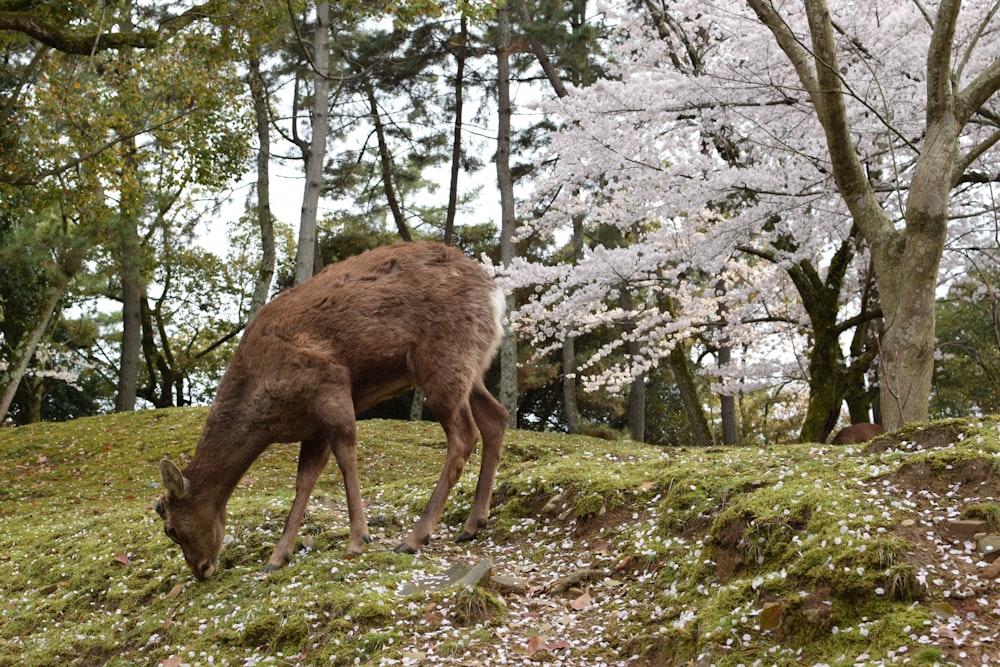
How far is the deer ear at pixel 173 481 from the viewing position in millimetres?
5935

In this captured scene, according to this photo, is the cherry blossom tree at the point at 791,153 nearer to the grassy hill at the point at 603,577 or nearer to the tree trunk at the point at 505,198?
the grassy hill at the point at 603,577

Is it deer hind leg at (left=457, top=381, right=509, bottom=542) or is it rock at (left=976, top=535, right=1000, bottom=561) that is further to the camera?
deer hind leg at (left=457, top=381, right=509, bottom=542)

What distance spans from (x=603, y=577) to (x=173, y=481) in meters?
3.09

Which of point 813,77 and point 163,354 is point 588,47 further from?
point 163,354

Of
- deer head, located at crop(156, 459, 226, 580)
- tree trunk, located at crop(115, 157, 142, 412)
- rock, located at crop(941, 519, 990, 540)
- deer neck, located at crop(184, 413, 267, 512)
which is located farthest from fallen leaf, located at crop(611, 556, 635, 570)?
tree trunk, located at crop(115, 157, 142, 412)

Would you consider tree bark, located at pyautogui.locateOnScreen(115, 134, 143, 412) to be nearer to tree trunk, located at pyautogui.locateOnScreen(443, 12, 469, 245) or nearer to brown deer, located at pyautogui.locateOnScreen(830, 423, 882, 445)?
tree trunk, located at pyautogui.locateOnScreen(443, 12, 469, 245)

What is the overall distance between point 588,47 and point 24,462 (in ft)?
54.8

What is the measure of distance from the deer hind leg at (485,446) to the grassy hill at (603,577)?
17cm

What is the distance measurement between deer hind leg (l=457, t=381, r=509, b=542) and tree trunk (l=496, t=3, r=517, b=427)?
12990 mm

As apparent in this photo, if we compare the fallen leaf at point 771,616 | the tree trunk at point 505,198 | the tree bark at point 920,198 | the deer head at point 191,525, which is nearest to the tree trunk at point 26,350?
the tree trunk at point 505,198

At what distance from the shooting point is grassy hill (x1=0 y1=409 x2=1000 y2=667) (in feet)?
13.3

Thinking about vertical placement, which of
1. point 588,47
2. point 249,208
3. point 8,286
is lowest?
point 8,286

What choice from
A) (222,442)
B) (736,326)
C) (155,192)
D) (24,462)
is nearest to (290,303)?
(222,442)

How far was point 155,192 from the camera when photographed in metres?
25.0
